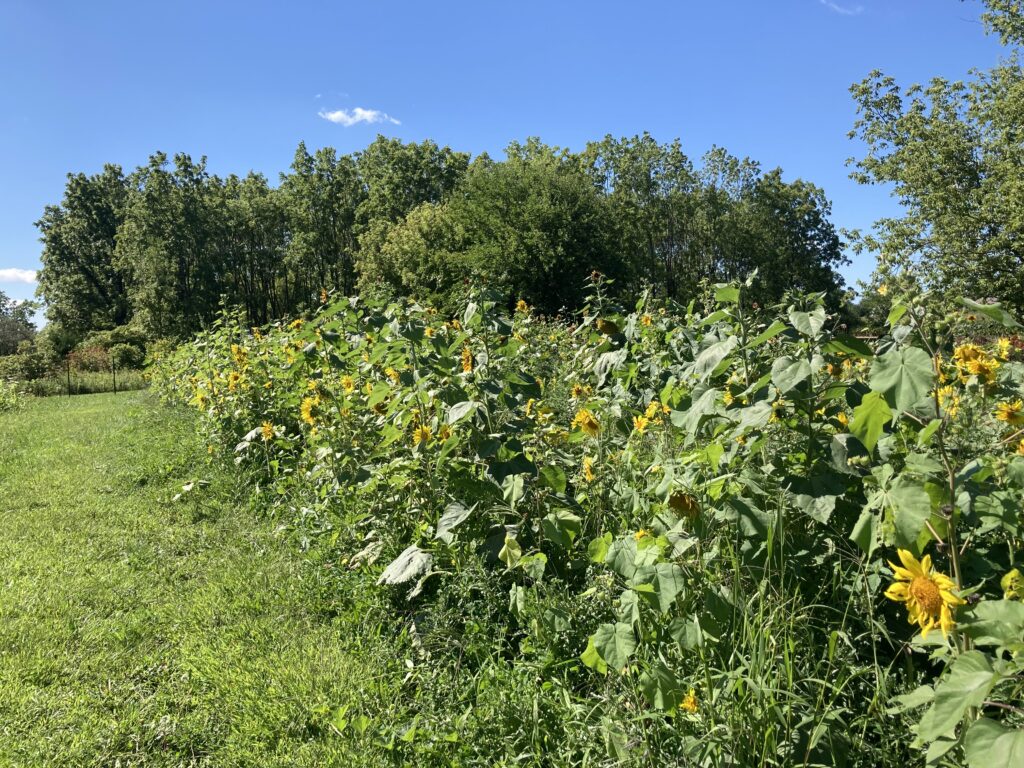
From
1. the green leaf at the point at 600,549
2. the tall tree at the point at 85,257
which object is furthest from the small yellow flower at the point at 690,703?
the tall tree at the point at 85,257

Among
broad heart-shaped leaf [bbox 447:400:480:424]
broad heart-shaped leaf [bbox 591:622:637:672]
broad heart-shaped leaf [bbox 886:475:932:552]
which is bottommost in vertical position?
broad heart-shaped leaf [bbox 591:622:637:672]

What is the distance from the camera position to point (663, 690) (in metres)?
1.64

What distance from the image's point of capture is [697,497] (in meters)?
1.99

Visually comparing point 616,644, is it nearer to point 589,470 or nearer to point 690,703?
point 690,703

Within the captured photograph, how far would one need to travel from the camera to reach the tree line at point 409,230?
88.4 feet

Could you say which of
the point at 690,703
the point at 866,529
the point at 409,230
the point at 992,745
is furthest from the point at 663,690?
the point at 409,230

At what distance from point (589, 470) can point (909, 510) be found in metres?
1.22

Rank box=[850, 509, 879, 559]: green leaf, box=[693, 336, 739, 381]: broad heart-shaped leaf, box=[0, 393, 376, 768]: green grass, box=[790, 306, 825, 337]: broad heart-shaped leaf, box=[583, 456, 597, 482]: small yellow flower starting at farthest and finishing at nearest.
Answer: box=[583, 456, 597, 482]: small yellow flower < box=[0, 393, 376, 768]: green grass < box=[693, 336, 739, 381]: broad heart-shaped leaf < box=[790, 306, 825, 337]: broad heart-shaped leaf < box=[850, 509, 879, 559]: green leaf

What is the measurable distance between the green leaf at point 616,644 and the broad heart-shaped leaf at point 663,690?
0.23 ft

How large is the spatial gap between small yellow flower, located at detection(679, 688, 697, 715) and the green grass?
994mm

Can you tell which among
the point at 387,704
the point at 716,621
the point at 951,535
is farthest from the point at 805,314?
the point at 387,704

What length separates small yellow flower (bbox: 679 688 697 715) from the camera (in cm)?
162

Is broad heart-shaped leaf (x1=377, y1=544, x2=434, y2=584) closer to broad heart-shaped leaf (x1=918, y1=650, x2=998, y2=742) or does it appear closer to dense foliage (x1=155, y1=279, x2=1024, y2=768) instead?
dense foliage (x1=155, y1=279, x2=1024, y2=768)

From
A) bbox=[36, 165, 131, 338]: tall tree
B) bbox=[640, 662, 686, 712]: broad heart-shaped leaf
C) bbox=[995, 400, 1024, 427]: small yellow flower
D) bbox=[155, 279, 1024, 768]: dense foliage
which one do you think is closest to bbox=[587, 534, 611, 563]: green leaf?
bbox=[155, 279, 1024, 768]: dense foliage
